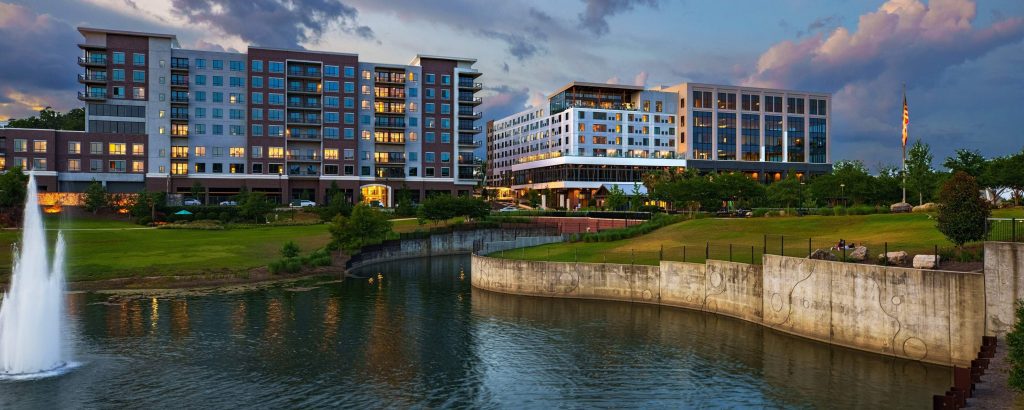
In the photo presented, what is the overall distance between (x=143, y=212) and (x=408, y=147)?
56.0 metres

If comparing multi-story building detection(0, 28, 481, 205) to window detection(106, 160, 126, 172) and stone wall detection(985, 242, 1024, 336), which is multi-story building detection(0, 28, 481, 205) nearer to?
window detection(106, 160, 126, 172)

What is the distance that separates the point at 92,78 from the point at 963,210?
138 m

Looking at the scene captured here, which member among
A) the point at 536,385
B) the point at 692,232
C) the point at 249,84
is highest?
the point at 249,84

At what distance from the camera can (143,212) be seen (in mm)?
96000

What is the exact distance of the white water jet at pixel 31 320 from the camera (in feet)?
93.8

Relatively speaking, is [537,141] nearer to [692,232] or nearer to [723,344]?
[692,232]

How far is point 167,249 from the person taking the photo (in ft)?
222

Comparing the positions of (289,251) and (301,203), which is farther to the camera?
(301,203)

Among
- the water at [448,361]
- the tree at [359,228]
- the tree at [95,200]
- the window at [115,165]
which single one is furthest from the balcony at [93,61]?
the water at [448,361]

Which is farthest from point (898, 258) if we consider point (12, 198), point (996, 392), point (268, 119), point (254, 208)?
point (268, 119)

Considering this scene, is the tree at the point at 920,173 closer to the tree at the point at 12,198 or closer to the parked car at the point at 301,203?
the parked car at the point at 301,203

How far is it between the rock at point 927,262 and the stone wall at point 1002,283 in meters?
2.90

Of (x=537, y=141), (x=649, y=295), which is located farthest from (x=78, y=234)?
(x=537, y=141)

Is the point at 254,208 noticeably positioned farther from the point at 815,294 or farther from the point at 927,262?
the point at 927,262
